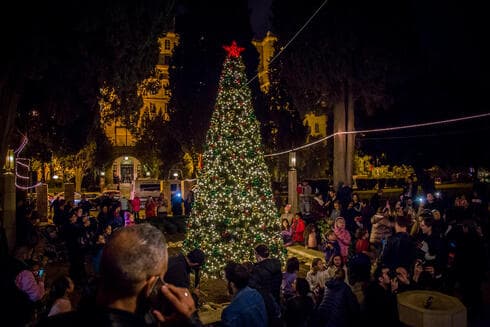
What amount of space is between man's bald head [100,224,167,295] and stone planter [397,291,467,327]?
4.75 meters

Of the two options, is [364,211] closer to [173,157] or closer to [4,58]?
[4,58]

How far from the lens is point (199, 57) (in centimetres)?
2998

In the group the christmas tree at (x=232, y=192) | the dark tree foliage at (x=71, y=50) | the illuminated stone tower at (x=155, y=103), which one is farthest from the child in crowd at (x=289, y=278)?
the illuminated stone tower at (x=155, y=103)

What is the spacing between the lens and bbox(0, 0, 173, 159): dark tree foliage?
963 centimetres

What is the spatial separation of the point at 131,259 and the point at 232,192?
8.02 meters

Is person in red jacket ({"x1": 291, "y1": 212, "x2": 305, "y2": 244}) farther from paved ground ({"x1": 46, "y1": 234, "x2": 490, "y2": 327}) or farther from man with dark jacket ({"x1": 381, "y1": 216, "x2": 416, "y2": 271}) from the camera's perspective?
man with dark jacket ({"x1": 381, "y1": 216, "x2": 416, "y2": 271})

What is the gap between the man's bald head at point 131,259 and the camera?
6.06ft

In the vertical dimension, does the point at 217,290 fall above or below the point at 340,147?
below

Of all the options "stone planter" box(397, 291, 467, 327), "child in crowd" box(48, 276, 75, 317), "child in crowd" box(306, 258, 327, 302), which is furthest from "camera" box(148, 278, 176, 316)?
"child in crowd" box(306, 258, 327, 302)

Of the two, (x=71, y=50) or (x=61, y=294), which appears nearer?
(x=61, y=294)

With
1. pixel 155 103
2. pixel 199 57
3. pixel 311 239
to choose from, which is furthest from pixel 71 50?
pixel 155 103

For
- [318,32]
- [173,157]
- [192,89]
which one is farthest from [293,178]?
[173,157]

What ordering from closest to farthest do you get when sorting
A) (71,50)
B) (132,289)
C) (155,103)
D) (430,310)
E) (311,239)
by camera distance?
1. (132,289)
2. (430,310)
3. (71,50)
4. (311,239)
5. (155,103)

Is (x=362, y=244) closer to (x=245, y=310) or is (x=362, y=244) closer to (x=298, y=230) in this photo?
(x=298, y=230)
